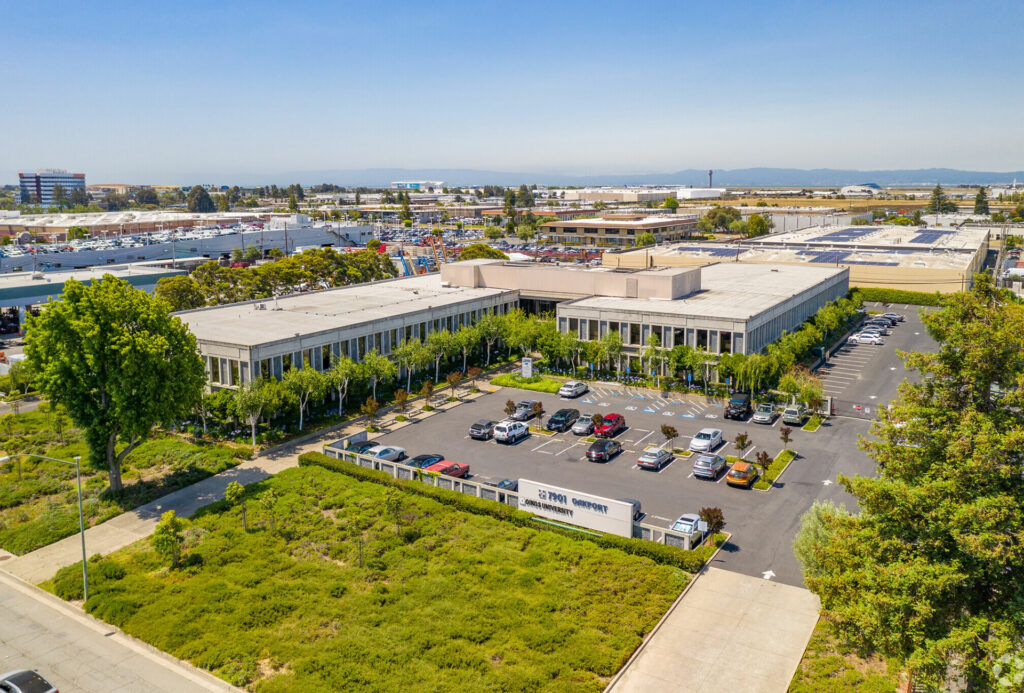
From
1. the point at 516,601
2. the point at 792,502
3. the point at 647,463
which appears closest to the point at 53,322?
the point at 516,601

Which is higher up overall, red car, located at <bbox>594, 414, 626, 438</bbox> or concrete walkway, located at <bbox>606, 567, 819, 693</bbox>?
red car, located at <bbox>594, 414, 626, 438</bbox>

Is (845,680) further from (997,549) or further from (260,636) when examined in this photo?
(260,636)

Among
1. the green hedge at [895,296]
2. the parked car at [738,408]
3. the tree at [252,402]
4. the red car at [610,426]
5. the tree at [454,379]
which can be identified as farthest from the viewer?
the green hedge at [895,296]

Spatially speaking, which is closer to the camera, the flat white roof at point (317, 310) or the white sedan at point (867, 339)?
the flat white roof at point (317, 310)

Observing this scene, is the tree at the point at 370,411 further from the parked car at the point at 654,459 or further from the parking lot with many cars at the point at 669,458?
the parked car at the point at 654,459

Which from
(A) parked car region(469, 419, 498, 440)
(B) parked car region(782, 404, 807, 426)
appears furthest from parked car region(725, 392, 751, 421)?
(A) parked car region(469, 419, 498, 440)

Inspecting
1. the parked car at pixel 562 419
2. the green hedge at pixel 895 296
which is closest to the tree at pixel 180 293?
the parked car at pixel 562 419

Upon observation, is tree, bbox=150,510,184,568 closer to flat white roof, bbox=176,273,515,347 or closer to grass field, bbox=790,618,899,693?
flat white roof, bbox=176,273,515,347
